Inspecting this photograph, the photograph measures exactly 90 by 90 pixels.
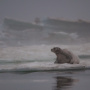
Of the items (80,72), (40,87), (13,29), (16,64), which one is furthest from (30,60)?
(40,87)

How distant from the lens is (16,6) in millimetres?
6188

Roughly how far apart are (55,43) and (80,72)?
111cm

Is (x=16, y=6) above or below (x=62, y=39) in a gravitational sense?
above

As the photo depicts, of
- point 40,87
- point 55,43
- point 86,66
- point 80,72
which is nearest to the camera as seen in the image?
point 40,87

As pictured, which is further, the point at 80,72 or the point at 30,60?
the point at 30,60

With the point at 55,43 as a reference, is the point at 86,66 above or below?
below

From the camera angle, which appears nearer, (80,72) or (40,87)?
(40,87)

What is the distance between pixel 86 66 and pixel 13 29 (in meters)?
1.81

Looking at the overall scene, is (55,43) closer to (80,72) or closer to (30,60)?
(30,60)

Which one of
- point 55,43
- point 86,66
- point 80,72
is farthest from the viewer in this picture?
point 55,43

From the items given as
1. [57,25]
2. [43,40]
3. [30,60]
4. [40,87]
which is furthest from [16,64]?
[40,87]

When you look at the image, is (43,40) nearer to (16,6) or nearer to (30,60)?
(30,60)

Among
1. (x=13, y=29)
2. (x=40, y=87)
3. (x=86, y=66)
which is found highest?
(x=13, y=29)

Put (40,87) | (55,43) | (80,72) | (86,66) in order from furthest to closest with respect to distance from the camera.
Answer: (55,43)
(86,66)
(80,72)
(40,87)
